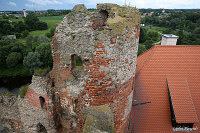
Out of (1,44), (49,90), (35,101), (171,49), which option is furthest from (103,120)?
(1,44)

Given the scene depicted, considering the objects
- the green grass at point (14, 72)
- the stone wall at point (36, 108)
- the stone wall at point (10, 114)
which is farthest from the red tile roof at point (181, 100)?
the green grass at point (14, 72)

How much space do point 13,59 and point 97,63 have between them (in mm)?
27643

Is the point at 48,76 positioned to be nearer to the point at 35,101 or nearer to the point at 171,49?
the point at 35,101

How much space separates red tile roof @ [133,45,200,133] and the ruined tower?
85.2 inches

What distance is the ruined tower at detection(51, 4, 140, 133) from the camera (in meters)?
3.88

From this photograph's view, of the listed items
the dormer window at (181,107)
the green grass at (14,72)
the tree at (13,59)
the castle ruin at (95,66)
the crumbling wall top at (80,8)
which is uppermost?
the crumbling wall top at (80,8)

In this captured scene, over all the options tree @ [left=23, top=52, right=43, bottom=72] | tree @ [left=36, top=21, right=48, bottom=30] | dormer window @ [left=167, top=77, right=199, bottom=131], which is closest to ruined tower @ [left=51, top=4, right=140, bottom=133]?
dormer window @ [left=167, top=77, right=199, bottom=131]

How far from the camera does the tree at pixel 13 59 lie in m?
26.7

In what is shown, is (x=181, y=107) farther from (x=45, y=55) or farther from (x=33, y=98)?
(x=45, y=55)

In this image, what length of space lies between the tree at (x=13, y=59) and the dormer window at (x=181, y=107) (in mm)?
27605

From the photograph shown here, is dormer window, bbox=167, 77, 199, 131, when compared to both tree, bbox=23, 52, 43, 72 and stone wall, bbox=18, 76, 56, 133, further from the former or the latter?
tree, bbox=23, 52, 43, 72

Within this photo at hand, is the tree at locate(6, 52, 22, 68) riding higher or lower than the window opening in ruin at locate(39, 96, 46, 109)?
lower

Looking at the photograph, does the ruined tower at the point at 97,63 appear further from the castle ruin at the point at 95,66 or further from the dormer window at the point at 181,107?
the dormer window at the point at 181,107

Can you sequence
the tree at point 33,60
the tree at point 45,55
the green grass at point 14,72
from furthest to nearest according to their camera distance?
1. the green grass at point 14,72
2. the tree at point 45,55
3. the tree at point 33,60
